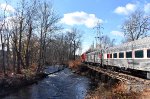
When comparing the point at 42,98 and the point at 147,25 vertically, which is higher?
the point at 147,25

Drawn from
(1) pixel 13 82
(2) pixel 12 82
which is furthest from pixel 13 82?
(2) pixel 12 82

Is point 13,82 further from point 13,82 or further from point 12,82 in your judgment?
point 12,82

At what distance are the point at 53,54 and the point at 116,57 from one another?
101 meters

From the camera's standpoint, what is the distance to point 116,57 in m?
38.6

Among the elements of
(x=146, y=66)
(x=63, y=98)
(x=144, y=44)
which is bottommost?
(x=63, y=98)

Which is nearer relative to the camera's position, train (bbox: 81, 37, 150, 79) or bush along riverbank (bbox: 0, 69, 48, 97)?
train (bbox: 81, 37, 150, 79)

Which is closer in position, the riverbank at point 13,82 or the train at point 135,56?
the train at point 135,56

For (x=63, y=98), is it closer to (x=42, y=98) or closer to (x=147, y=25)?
(x=42, y=98)

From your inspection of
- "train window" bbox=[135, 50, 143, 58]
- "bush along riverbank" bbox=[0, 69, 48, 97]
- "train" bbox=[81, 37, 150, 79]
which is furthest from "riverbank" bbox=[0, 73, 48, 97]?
"train window" bbox=[135, 50, 143, 58]

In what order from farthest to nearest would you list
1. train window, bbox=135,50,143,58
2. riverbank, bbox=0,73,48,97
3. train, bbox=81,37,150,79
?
1. riverbank, bbox=0,73,48,97
2. train window, bbox=135,50,143,58
3. train, bbox=81,37,150,79

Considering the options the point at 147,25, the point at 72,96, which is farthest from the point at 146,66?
the point at 147,25

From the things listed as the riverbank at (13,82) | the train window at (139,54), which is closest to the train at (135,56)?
the train window at (139,54)

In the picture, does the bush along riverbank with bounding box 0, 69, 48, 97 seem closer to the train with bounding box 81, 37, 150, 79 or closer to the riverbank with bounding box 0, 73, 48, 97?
the riverbank with bounding box 0, 73, 48, 97

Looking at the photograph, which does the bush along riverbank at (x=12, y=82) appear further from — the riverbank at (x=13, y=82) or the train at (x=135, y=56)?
the train at (x=135, y=56)
